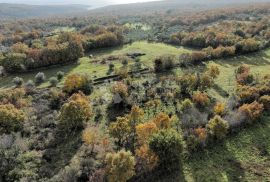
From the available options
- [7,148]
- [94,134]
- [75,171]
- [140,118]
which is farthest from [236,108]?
[7,148]

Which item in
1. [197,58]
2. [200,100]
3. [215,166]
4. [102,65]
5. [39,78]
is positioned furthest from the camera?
[102,65]

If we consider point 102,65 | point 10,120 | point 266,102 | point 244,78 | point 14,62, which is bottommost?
point 102,65

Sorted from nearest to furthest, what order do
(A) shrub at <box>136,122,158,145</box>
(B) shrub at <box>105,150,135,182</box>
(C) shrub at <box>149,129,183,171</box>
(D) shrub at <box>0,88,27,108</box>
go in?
(B) shrub at <box>105,150,135,182</box> → (C) shrub at <box>149,129,183,171</box> → (A) shrub at <box>136,122,158,145</box> → (D) shrub at <box>0,88,27,108</box>

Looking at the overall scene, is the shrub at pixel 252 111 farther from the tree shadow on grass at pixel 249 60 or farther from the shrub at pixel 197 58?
the shrub at pixel 197 58

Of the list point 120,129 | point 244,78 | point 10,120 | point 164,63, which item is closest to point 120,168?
point 120,129

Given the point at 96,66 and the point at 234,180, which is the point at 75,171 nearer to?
the point at 234,180

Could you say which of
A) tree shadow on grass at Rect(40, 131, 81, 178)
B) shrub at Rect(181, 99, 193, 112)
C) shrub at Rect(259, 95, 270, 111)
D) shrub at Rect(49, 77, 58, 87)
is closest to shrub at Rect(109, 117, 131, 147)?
tree shadow on grass at Rect(40, 131, 81, 178)

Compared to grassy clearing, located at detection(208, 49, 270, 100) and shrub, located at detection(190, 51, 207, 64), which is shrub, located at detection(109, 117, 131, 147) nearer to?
grassy clearing, located at detection(208, 49, 270, 100)

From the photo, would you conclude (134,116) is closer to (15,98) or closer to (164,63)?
(15,98)
